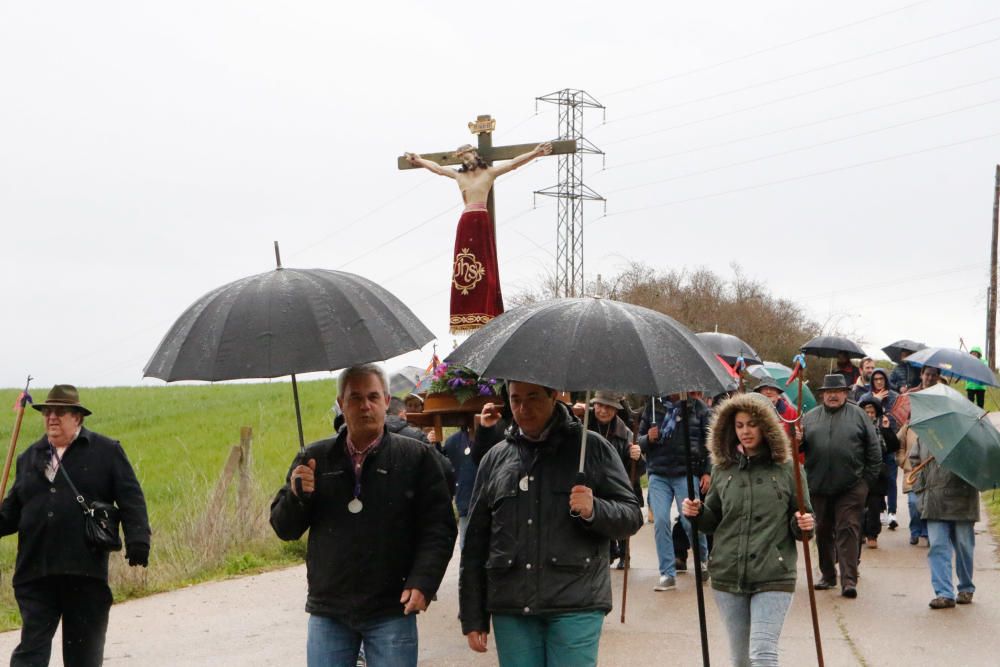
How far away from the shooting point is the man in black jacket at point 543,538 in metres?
4.96

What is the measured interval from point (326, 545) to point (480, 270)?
6.01 metres

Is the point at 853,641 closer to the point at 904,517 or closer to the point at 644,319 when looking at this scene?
the point at 644,319

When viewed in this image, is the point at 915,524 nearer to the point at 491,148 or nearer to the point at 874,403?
the point at 874,403

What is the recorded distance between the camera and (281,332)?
4.79 metres

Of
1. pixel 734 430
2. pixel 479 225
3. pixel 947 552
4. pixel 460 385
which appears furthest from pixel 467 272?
pixel 947 552

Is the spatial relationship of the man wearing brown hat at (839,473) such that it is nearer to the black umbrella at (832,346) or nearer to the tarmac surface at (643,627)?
the tarmac surface at (643,627)

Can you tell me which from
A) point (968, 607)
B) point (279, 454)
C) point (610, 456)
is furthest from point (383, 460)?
point (279, 454)

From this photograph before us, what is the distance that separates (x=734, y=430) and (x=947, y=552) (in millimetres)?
3928

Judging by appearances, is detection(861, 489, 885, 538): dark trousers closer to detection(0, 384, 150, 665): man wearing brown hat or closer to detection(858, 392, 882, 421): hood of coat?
detection(858, 392, 882, 421): hood of coat

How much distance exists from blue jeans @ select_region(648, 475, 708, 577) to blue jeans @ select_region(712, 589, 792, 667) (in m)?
3.81

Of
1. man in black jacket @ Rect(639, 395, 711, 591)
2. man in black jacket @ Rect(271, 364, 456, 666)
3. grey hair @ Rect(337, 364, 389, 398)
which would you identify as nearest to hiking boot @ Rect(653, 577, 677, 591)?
man in black jacket @ Rect(639, 395, 711, 591)

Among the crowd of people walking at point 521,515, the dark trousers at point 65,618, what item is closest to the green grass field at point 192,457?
the dark trousers at point 65,618

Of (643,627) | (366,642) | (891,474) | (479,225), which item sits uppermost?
(479,225)

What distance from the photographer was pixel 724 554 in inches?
272
